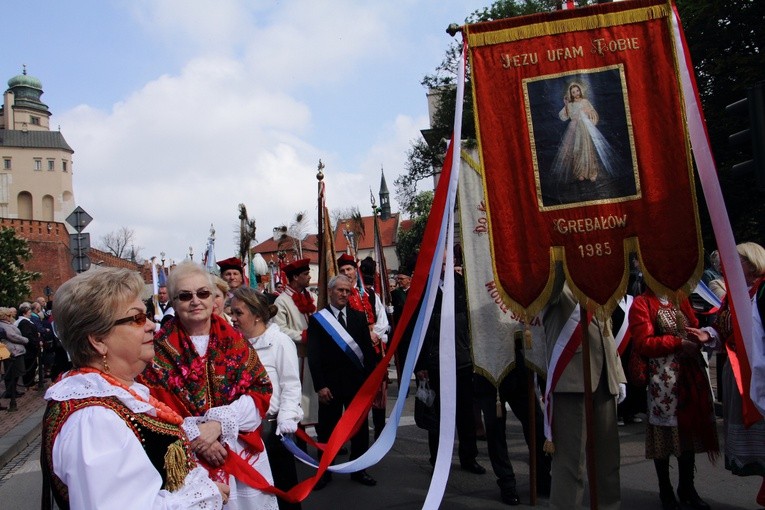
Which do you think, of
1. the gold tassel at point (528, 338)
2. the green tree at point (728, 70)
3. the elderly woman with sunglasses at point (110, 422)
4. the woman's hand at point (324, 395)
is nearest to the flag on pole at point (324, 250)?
the woman's hand at point (324, 395)

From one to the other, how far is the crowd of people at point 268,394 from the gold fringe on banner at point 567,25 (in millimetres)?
1488

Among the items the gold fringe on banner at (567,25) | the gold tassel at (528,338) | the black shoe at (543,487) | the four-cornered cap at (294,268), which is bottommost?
the black shoe at (543,487)

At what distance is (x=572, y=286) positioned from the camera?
4.19 meters

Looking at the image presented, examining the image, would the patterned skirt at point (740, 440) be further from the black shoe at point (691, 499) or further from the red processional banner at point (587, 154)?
the red processional banner at point (587, 154)

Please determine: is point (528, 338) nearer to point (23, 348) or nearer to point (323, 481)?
point (323, 481)

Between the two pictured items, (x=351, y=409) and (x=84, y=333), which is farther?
(x=351, y=409)

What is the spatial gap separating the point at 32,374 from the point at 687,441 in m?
15.8

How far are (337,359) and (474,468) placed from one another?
1694 mm

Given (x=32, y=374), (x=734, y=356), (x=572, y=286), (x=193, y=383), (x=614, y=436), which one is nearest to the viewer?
(x=193, y=383)

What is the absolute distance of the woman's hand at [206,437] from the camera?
337 cm

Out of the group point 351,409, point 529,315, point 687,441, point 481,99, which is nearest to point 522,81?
point 481,99

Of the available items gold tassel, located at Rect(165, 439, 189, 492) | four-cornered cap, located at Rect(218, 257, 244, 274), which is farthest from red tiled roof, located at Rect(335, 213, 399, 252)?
gold tassel, located at Rect(165, 439, 189, 492)

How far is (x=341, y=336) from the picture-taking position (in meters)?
6.70

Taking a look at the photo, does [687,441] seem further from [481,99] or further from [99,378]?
[99,378]
